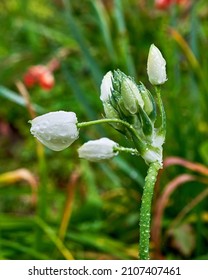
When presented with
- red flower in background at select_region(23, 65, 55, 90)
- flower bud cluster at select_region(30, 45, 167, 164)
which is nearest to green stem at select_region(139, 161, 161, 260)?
flower bud cluster at select_region(30, 45, 167, 164)

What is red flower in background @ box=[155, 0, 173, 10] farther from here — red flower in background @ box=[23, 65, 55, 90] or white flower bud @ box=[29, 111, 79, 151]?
white flower bud @ box=[29, 111, 79, 151]

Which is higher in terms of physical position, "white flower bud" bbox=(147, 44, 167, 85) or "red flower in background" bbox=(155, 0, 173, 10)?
"red flower in background" bbox=(155, 0, 173, 10)

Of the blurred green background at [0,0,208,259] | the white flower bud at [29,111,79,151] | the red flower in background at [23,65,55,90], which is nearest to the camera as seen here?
the white flower bud at [29,111,79,151]

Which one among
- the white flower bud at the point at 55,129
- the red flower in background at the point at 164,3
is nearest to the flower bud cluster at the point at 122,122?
the white flower bud at the point at 55,129

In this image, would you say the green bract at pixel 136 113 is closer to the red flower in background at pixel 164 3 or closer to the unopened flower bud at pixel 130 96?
the unopened flower bud at pixel 130 96
